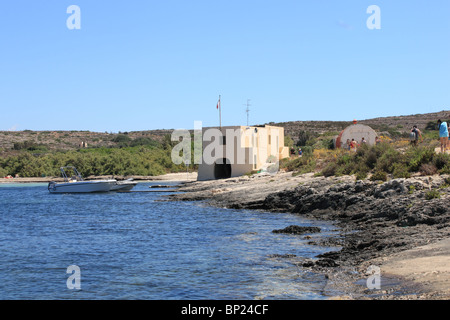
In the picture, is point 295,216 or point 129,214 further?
point 129,214

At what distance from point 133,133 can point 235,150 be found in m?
93.4

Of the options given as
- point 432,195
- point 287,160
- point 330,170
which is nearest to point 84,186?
point 287,160

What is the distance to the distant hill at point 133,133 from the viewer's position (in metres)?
97.2

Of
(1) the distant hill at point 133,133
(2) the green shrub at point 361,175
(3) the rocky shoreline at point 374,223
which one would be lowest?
(3) the rocky shoreline at point 374,223

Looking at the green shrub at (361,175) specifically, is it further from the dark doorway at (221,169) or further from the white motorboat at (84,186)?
the white motorboat at (84,186)

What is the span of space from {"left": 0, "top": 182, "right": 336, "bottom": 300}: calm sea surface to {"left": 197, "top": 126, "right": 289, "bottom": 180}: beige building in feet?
57.8

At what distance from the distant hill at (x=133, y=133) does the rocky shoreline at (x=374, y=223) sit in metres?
59.5

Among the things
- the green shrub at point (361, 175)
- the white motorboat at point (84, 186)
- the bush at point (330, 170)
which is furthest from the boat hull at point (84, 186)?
the green shrub at point (361, 175)

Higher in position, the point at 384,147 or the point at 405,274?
the point at 384,147

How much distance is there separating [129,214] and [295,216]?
953 centimetres
